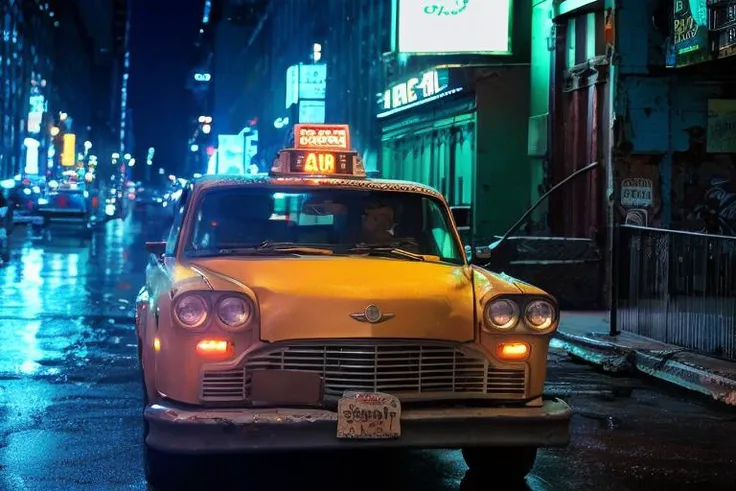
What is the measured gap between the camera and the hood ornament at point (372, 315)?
5152 mm

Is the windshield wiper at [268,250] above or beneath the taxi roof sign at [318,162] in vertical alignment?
beneath

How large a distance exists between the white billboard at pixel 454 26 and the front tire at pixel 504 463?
47.8 feet

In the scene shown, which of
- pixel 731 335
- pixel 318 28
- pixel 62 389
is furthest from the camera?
pixel 318 28

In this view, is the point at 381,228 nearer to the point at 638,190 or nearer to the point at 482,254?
the point at 482,254

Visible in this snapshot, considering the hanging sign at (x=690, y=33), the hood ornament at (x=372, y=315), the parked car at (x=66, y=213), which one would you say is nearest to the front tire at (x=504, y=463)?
Result: the hood ornament at (x=372, y=315)

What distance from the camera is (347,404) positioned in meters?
4.95

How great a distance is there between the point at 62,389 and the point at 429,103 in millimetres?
15952

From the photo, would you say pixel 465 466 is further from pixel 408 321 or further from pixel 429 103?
pixel 429 103

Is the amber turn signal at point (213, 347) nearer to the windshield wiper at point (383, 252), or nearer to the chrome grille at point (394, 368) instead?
the chrome grille at point (394, 368)

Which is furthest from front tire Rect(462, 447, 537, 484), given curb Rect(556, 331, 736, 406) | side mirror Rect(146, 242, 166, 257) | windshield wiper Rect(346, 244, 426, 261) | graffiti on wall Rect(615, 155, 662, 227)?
graffiti on wall Rect(615, 155, 662, 227)

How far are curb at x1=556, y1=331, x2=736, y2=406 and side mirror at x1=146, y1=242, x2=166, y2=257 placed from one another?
16.3 feet

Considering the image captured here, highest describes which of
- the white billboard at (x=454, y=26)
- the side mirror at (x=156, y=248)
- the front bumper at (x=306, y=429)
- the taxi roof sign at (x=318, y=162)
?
the white billboard at (x=454, y=26)

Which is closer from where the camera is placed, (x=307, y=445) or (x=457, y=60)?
(x=307, y=445)


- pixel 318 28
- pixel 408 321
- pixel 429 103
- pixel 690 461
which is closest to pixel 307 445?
pixel 408 321
